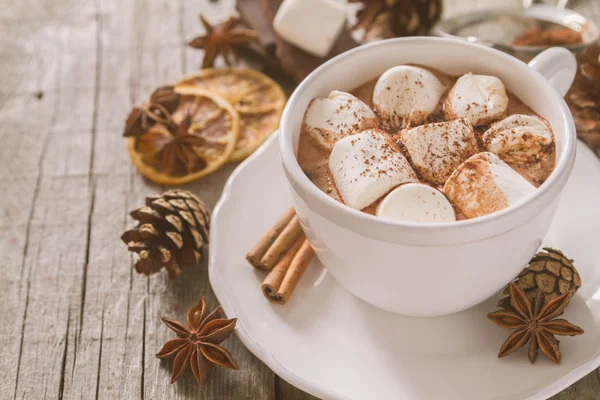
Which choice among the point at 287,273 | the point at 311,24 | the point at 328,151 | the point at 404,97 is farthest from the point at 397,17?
the point at 287,273

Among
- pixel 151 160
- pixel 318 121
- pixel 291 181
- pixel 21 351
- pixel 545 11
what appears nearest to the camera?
pixel 291 181

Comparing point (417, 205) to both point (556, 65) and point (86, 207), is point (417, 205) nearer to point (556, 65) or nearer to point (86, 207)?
point (556, 65)

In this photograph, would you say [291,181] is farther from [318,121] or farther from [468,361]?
[468,361]

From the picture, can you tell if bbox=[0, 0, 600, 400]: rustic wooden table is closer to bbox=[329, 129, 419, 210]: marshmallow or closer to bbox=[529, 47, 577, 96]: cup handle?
bbox=[329, 129, 419, 210]: marshmallow

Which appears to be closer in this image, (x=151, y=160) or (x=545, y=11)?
(x=151, y=160)

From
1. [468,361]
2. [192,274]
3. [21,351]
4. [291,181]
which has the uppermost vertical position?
[291,181]

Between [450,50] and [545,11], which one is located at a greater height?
[450,50]

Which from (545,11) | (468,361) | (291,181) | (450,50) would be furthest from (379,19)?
(468,361)
